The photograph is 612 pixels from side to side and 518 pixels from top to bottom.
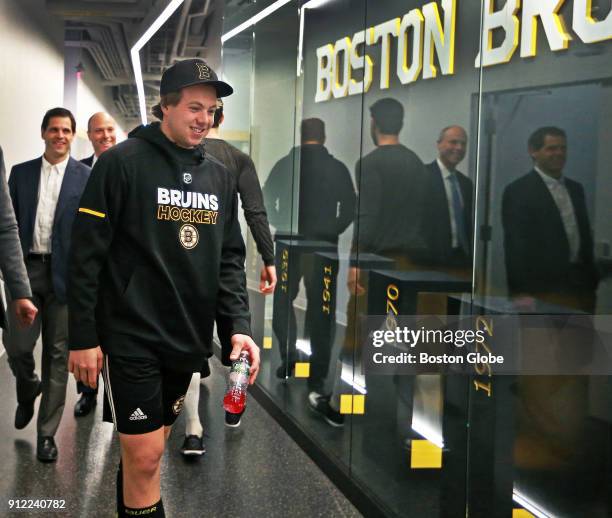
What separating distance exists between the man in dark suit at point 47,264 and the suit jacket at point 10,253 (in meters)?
1.14

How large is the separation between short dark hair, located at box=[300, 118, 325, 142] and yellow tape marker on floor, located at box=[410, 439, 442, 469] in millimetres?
1706

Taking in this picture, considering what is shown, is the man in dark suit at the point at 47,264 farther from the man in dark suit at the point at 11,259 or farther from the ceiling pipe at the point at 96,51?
the ceiling pipe at the point at 96,51

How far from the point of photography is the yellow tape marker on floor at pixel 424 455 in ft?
8.69

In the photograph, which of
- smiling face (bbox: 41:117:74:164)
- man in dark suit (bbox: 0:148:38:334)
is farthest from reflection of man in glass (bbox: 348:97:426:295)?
smiling face (bbox: 41:117:74:164)

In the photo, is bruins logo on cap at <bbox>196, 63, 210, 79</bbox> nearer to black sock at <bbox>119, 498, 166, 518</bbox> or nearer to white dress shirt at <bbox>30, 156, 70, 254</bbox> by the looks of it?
black sock at <bbox>119, 498, 166, 518</bbox>

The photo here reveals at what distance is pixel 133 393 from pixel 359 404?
1490 mm

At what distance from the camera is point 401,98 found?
9.47ft

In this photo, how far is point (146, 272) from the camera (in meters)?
2.06

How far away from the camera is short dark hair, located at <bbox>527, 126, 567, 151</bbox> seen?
2.01m

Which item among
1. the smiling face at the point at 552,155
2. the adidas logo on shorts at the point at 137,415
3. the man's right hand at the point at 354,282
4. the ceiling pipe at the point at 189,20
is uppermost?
the ceiling pipe at the point at 189,20

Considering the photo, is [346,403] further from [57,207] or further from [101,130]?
[101,130]

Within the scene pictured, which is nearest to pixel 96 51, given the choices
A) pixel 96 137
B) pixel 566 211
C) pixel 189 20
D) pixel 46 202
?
pixel 189 20

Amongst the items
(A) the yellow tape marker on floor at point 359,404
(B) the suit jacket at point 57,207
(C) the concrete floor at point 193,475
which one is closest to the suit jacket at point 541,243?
(A) the yellow tape marker on floor at point 359,404

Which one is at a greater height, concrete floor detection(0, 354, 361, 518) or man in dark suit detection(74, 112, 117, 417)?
man in dark suit detection(74, 112, 117, 417)
